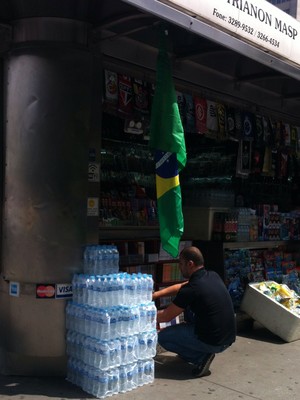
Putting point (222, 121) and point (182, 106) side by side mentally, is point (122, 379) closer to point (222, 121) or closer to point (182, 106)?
point (182, 106)

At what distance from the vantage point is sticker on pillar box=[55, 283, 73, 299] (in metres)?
4.36

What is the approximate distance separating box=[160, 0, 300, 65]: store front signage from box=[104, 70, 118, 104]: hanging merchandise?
3.90 feet

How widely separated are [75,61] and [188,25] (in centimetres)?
107

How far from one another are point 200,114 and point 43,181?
2.45m

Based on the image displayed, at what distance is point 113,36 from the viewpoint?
460 cm

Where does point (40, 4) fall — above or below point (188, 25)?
above

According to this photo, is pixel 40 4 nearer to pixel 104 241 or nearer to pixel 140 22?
pixel 140 22

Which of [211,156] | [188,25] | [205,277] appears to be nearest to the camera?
[188,25]

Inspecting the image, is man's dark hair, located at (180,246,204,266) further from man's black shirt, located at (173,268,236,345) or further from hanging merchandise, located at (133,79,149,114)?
hanging merchandise, located at (133,79,149,114)

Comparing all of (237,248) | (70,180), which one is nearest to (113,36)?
(70,180)

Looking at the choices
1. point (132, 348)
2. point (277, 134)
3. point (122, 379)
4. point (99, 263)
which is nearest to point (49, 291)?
point (99, 263)

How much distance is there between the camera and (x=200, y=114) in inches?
237

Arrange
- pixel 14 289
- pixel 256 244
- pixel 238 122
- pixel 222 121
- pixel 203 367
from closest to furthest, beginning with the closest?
pixel 14 289 → pixel 203 367 → pixel 222 121 → pixel 238 122 → pixel 256 244

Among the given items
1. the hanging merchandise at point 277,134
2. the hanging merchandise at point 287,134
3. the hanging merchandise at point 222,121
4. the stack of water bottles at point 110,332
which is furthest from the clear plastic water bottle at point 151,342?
the hanging merchandise at point 287,134
